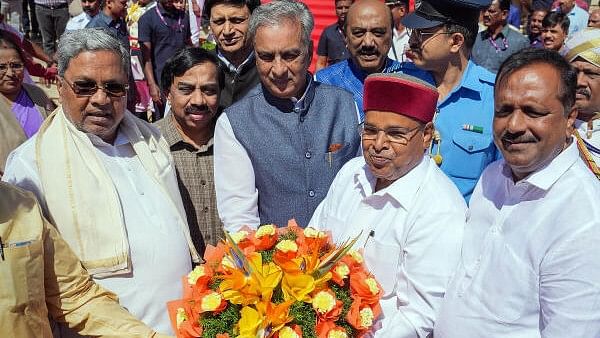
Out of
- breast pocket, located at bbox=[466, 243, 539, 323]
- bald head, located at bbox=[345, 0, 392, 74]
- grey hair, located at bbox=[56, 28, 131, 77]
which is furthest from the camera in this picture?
bald head, located at bbox=[345, 0, 392, 74]

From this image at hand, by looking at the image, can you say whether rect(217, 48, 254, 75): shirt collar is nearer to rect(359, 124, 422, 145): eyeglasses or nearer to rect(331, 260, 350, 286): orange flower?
rect(359, 124, 422, 145): eyeglasses

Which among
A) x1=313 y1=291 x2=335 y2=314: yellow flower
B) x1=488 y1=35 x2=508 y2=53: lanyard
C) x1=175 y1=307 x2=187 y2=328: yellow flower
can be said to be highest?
x1=313 y1=291 x2=335 y2=314: yellow flower

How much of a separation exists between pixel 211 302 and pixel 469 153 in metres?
1.87

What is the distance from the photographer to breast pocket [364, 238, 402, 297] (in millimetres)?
2553

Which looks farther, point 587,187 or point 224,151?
point 224,151

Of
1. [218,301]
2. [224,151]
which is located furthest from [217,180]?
[218,301]

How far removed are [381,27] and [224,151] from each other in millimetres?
1655

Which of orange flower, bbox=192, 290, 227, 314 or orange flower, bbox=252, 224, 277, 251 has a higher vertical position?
orange flower, bbox=252, 224, 277, 251

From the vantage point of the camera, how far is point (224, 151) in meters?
3.34

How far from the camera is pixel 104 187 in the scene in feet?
9.44

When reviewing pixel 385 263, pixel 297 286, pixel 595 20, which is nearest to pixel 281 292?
pixel 297 286

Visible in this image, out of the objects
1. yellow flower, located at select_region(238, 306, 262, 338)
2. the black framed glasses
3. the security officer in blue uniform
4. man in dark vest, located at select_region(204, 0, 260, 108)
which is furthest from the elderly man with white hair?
man in dark vest, located at select_region(204, 0, 260, 108)

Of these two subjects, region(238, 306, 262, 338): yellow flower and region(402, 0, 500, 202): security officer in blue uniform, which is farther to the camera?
region(402, 0, 500, 202): security officer in blue uniform

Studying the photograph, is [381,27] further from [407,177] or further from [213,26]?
[407,177]
